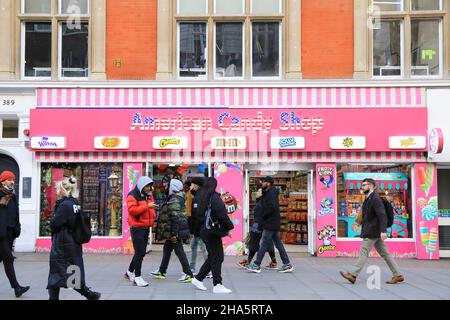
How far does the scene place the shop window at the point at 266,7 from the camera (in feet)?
50.0

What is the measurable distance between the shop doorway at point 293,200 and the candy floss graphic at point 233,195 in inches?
11.5

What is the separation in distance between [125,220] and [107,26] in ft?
17.2

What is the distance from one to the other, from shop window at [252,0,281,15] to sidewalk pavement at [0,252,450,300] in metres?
6.70

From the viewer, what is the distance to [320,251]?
14438 millimetres

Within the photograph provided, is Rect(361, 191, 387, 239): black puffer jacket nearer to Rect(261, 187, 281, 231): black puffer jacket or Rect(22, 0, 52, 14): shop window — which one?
Rect(261, 187, 281, 231): black puffer jacket

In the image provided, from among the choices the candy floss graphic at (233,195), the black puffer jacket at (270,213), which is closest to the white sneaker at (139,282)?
the black puffer jacket at (270,213)

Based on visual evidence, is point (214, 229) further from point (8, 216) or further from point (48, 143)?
point (48, 143)

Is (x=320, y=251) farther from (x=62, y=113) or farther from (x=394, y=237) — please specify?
(x=62, y=113)

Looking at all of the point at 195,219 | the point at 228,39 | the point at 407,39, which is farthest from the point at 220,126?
the point at 407,39

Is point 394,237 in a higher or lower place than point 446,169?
lower

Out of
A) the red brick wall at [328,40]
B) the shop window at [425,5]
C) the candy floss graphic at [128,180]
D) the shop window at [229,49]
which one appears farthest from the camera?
the shop window at [229,49]

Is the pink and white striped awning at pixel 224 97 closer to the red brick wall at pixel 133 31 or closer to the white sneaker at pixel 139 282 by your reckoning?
the red brick wall at pixel 133 31
